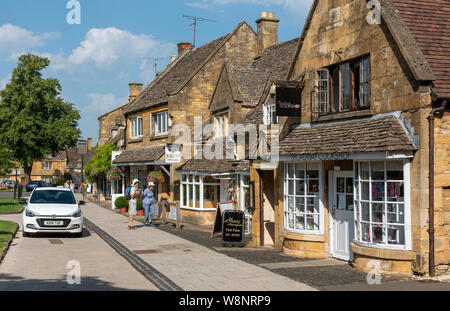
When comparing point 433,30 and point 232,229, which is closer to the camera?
point 433,30

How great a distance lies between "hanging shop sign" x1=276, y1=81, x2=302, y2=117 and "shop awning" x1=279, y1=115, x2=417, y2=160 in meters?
0.62

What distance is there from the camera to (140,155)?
3038 cm

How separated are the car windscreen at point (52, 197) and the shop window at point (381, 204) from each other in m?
11.1

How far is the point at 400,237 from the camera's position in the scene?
434 inches

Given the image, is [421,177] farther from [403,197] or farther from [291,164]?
[291,164]

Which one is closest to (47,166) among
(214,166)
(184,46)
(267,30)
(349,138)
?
(184,46)

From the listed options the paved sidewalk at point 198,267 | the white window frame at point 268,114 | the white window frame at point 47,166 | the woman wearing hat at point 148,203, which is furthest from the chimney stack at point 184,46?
the white window frame at point 47,166

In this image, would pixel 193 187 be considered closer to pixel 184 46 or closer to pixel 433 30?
pixel 184 46

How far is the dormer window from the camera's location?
12512mm

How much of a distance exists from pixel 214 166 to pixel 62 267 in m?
11.1

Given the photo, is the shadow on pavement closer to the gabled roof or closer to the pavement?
the pavement
